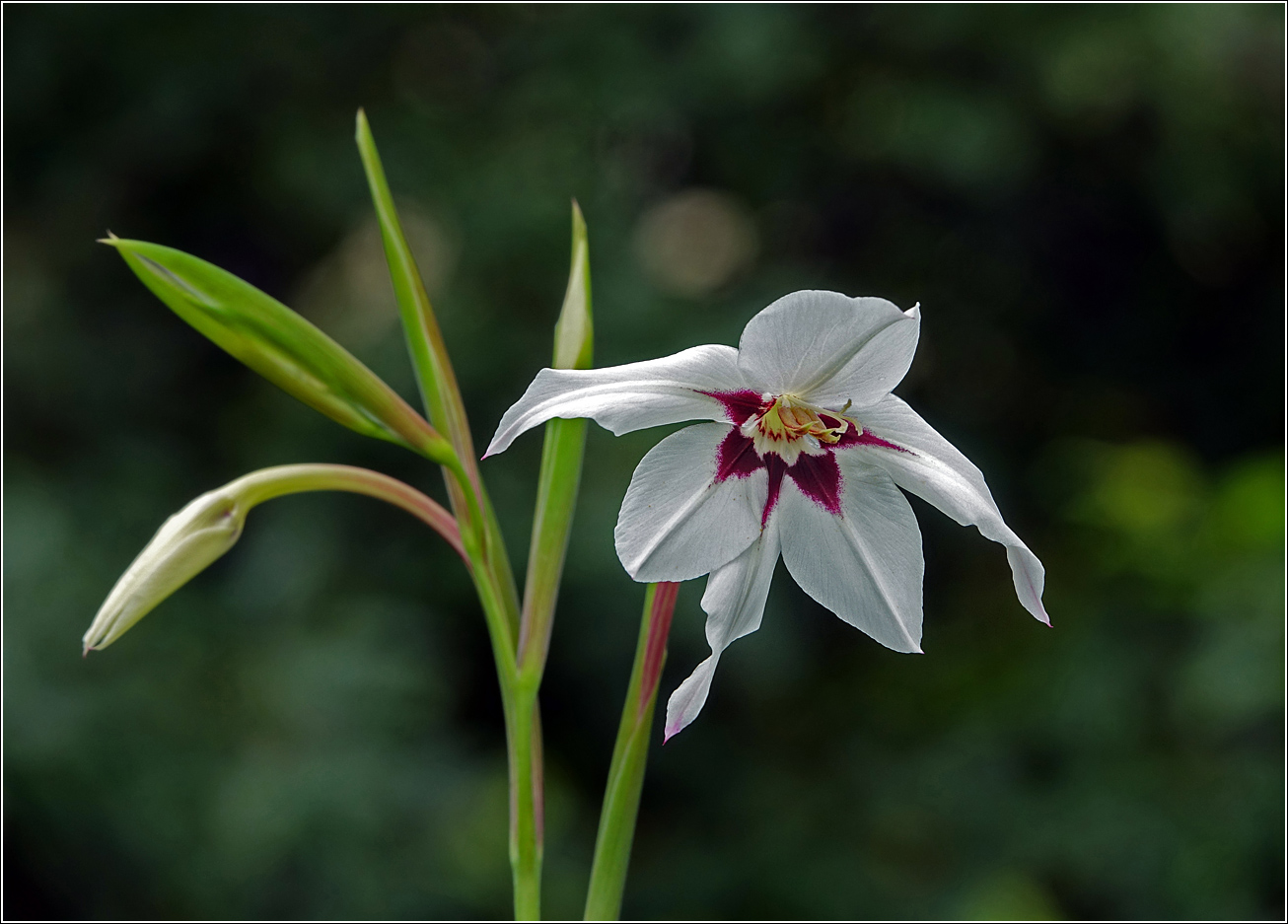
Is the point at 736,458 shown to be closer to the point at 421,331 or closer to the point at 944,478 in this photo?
the point at 944,478

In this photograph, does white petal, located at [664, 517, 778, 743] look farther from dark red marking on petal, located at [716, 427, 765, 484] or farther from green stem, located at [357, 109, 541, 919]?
green stem, located at [357, 109, 541, 919]

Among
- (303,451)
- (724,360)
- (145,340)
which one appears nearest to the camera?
(724,360)

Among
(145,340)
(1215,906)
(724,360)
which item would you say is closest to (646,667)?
(724,360)

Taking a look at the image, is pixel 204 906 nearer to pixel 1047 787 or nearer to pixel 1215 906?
pixel 1047 787

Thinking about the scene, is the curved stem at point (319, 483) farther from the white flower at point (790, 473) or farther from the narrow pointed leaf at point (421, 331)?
the white flower at point (790, 473)

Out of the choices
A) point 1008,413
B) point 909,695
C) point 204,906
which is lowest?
point 909,695

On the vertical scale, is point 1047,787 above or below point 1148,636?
below

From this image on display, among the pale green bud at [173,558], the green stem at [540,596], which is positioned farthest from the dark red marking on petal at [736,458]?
the pale green bud at [173,558]
